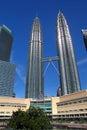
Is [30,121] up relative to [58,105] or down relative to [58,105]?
down

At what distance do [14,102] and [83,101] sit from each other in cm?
6077

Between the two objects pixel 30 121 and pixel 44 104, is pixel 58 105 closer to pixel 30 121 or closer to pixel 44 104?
pixel 44 104

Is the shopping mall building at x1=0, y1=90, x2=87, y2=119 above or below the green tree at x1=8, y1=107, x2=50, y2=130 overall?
above

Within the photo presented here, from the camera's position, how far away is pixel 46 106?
162250mm

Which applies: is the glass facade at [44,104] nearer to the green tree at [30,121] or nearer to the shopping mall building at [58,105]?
the shopping mall building at [58,105]

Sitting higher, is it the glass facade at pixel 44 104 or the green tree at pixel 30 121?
the glass facade at pixel 44 104

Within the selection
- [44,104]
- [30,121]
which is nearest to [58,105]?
[44,104]

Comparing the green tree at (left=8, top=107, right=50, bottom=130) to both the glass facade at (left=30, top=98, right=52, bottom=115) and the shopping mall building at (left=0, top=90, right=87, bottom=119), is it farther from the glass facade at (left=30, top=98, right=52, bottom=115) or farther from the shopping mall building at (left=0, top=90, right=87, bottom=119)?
the glass facade at (left=30, top=98, right=52, bottom=115)

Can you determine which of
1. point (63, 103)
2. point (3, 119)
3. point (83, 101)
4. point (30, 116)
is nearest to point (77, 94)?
point (83, 101)

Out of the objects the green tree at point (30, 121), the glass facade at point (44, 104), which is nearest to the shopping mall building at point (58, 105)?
the glass facade at point (44, 104)

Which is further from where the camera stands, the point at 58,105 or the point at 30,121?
the point at 58,105

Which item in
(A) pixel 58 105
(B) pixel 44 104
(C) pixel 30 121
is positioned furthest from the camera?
(B) pixel 44 104

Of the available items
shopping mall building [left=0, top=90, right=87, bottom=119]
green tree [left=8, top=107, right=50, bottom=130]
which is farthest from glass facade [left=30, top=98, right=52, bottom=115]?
green tree [left=8, top=107, right=50, bottom=130]

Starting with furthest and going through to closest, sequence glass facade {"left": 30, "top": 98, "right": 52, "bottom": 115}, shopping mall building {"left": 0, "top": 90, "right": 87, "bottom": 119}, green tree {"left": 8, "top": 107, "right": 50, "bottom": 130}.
Result: glass facade {"left": 30, "top": 98, "right": 52, "bottom": 115} < shopping mall building {"left": 0, "top": 90, "right": 87, "bottom": 119} < green tree {"left": 8, "top": 107, "right": 50, "bottom": 130}
